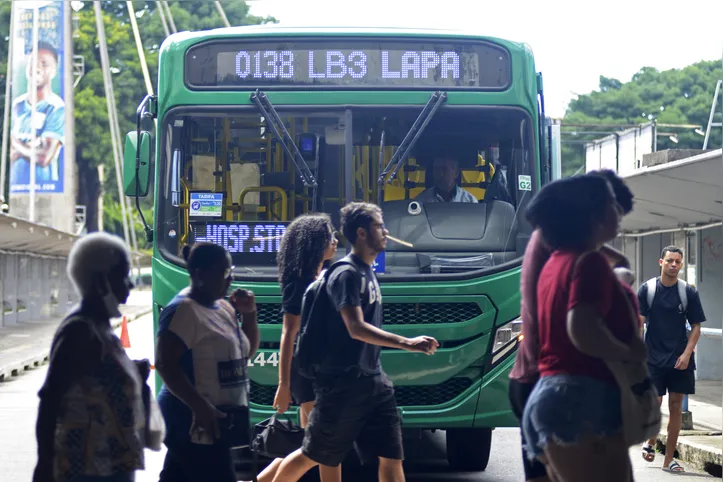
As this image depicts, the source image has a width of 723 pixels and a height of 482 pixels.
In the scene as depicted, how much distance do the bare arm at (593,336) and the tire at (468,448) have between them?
204 inches

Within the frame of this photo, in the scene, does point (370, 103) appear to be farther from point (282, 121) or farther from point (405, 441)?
point (405, 441)

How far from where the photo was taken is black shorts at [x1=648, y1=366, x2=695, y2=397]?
9.77 metres

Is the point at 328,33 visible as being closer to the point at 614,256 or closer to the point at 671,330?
the point at 671,330

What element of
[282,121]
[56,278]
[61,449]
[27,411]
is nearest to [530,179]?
[282,121]

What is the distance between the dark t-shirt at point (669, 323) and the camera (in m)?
9.84

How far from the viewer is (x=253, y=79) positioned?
8.61 m

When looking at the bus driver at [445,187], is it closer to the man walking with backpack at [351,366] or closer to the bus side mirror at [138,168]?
the bus side mirror at [138,168]

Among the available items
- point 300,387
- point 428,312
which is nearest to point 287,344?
point 300,387

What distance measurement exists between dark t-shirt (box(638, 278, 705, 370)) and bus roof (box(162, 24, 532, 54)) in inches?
90.6

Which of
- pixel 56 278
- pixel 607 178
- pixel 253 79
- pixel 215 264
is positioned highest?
pixel 253 79

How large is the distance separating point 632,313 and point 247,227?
4.32 meters

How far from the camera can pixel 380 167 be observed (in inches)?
330

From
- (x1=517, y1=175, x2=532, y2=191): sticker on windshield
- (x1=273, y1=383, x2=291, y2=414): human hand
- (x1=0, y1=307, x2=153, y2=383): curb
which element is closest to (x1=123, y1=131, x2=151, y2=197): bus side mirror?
(x1=273, y1=383, x2=291, y2=414): human hand

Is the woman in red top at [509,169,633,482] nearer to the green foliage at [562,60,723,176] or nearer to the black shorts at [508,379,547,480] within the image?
the black shorts at [508,379,547,480]
